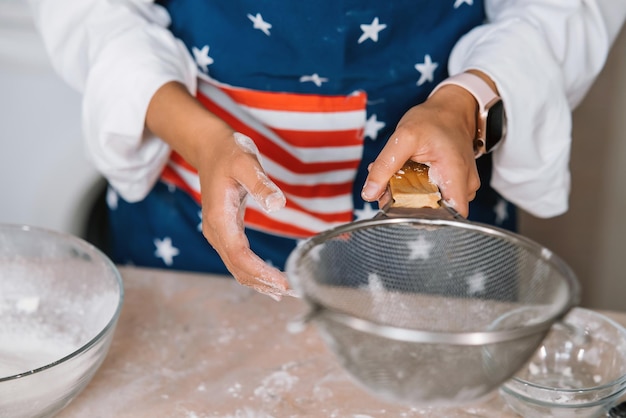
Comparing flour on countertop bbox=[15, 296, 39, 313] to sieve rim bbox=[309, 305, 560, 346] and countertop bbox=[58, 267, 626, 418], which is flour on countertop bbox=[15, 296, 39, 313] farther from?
sieve rim bbox=[309, 305, 560, 346]

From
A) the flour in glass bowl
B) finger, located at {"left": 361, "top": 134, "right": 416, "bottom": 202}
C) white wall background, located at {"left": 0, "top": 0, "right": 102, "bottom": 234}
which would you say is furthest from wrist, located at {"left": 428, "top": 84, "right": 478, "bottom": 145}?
white wall background, located at {"left": 0, "top": 0, "right": 102, "bottom": 234}

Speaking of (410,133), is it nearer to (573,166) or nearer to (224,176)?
(224,176)

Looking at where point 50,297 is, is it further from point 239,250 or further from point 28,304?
point 239,250

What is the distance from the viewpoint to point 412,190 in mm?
743

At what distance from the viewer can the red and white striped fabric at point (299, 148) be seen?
1.03 metres

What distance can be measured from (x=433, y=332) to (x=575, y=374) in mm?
355

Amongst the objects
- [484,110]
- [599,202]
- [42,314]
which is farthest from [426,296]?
[599,202]

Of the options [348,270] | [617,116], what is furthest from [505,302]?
[617,116]

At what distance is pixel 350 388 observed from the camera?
Result: 0.85m

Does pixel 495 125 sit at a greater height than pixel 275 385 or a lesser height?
greater

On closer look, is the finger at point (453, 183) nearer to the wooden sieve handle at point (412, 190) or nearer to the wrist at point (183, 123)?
the wooden sieve handle at point (412, 190)

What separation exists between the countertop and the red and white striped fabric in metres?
0.15

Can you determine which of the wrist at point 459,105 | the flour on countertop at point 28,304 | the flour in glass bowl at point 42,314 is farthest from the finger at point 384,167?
the flour on countertop at point 28,304

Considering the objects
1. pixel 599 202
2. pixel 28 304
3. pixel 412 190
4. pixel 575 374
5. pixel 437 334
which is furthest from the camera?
pixel 599 202
